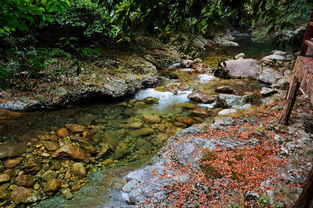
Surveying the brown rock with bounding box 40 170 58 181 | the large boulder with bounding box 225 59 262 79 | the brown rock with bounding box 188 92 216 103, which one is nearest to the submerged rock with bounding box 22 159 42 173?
the brown rock with bounding box 40 170 58 181

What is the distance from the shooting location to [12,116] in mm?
6809

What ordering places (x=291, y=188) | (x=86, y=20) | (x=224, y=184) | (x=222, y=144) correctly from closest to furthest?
(x=291, y=188)
(x=224, y=184)
(x=222, y=144)
(x=86, y=20)

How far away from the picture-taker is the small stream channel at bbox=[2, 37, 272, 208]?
4.65 metres

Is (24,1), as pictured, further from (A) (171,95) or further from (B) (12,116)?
(A) (171,95)

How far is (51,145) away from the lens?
5953mm

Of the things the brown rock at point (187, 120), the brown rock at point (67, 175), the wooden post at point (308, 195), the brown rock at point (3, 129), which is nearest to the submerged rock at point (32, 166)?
the brown rock at point (67, 175)

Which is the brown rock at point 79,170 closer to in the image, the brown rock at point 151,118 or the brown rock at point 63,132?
the brown rock at point 63,132

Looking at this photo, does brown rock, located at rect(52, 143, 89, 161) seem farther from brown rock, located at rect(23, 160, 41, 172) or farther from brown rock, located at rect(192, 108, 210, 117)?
brown rock, located at rect(192, 108, 210, 117)

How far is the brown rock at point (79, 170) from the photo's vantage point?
5.05m

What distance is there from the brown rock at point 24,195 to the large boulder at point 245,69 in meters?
11.8

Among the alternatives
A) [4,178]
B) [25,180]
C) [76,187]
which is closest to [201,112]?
[76,187]

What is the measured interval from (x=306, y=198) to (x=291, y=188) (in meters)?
1.67

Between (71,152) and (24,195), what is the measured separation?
1.47 m

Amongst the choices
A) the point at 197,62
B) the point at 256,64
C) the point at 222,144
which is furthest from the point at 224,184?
the point at 197,62
